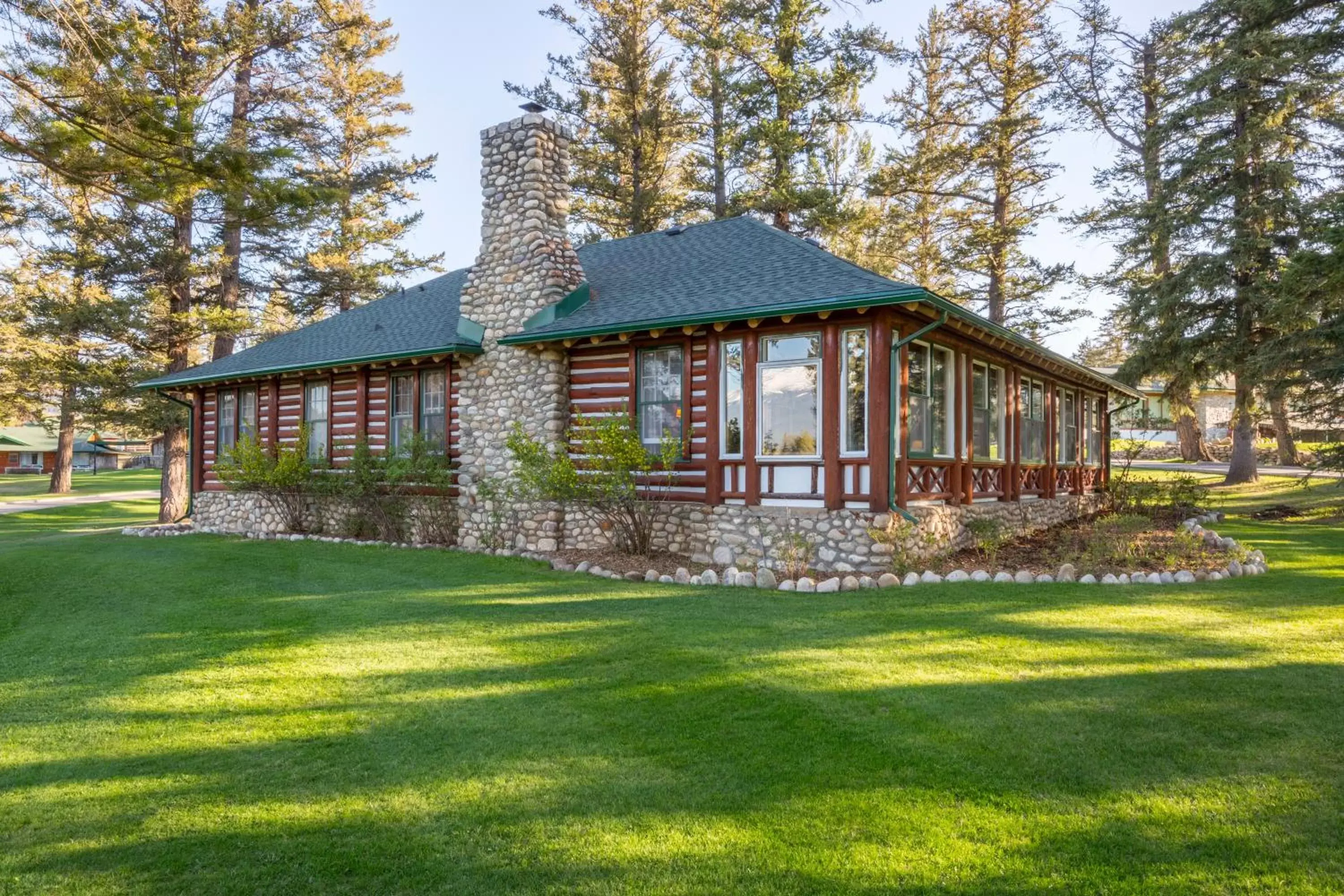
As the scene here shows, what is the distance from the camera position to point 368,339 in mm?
14953

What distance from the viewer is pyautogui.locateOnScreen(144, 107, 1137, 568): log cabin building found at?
9344 millimetres

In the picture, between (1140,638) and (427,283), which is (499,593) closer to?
(1140,638)

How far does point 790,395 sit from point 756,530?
1729mm

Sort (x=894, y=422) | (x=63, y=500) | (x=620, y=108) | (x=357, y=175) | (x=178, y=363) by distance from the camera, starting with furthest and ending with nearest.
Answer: (x=63, y=500) < (x=357, y=175) < (x=620, y=108) < (x=178, y=363) < (x=894, y=422)

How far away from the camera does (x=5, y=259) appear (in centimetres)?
2717

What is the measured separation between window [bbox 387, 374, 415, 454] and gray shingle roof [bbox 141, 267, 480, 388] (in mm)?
683

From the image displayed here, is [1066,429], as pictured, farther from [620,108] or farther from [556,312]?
[620,108]

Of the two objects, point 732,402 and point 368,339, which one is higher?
point 368,339

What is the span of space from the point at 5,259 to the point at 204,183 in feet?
89.9

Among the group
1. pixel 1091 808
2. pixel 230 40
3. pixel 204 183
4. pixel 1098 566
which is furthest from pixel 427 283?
pixel 1091 808

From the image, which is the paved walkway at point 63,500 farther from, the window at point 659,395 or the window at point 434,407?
the window at point 659,395

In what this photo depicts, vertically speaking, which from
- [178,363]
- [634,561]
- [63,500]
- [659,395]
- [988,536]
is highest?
[178,363]

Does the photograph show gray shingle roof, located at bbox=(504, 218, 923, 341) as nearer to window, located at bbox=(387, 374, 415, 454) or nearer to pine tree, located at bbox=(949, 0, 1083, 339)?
window, located at bbox=(387, 374, 415, 454)

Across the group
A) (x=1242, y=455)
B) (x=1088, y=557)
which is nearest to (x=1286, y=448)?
(x=1242, y=455)
